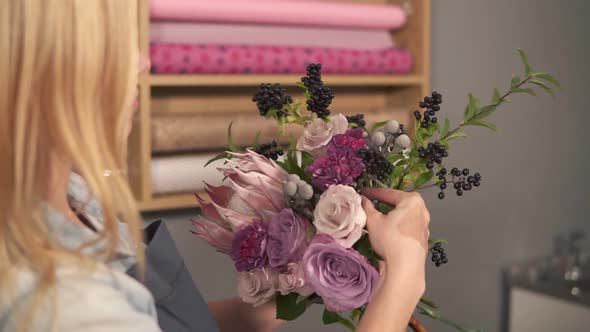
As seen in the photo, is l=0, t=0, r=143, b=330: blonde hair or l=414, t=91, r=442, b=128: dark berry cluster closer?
l=0, t=0, r=143, b=330: blonde hair

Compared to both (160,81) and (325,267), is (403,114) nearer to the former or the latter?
(160,81)

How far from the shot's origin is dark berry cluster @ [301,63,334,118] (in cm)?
90

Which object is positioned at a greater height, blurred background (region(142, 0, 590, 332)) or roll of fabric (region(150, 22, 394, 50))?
roll of fabric (region(150, 22, 394, 50))

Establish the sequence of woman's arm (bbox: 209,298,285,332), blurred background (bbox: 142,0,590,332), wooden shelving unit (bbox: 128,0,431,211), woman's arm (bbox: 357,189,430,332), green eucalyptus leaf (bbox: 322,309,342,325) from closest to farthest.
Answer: woman's arm (bbox: 357,189,430,332), green eucalyptus leaf (bbox: 322,309,342,325), woman's arm (bbox: 209,298,285,332), wooden shelving unit (bbox: 128,0,431,211), blurred background (bbox: 142,0,590,332)

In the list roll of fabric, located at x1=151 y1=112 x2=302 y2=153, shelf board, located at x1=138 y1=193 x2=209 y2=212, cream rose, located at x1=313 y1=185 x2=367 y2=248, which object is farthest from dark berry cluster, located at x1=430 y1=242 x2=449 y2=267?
shelf board, located at x1=138 y1=193 x2=209 y2=212

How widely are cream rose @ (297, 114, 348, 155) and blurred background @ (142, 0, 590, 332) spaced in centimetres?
118

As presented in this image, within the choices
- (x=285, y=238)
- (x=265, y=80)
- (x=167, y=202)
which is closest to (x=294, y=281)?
(x=285, y=238)

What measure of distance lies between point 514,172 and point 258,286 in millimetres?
1741

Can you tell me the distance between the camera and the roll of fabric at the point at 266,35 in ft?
5.73

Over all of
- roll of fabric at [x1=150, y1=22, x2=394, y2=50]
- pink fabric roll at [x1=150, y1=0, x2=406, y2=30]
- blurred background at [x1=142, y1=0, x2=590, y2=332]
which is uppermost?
pink fabric roll at [x1=150, y1=0, x2=406, y2=30]

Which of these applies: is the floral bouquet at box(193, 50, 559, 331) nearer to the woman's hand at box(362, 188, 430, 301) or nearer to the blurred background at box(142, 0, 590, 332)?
the woman's hand at box(362, 188, 430, 301)

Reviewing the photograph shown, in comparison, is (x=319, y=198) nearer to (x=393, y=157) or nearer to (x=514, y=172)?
(x=393, y=157)

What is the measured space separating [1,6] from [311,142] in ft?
1.29

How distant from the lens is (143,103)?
164cm
